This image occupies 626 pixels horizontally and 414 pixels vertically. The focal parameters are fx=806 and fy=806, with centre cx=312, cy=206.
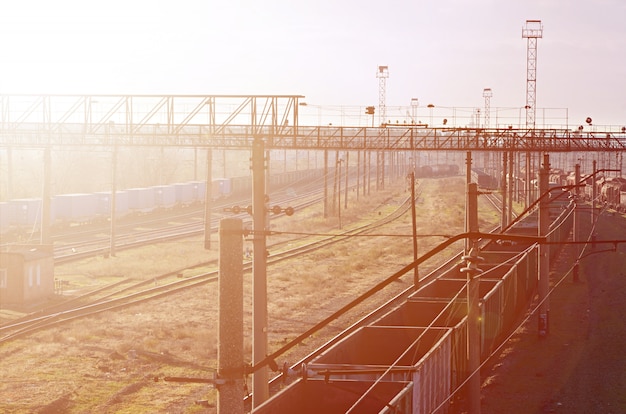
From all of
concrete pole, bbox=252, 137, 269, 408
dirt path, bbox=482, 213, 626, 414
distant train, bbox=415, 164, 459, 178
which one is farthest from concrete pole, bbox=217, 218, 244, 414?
distant train, bbox=415, 164, 459, 178

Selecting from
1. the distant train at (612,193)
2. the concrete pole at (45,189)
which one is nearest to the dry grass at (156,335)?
the concrete pole at (45,189)

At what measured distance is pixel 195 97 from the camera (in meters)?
36.4

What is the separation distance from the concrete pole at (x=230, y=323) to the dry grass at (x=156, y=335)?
33.0ft

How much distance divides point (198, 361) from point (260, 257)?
9.15 m

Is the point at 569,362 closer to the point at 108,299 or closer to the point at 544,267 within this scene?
the point at 544,267

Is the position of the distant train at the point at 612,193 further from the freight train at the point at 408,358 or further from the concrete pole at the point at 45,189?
the freight train at the point at 408,358

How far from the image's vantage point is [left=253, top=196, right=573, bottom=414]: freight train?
1394cm

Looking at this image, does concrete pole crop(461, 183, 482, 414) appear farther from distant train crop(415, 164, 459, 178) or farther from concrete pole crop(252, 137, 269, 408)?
distant train crop(415, 164, 459, 178)

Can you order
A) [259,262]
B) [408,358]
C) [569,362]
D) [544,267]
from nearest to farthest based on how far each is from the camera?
1. [259,262]
2. [408,358]
3. [569,362]
4. [544,267]

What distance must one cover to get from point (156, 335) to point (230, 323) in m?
18.5

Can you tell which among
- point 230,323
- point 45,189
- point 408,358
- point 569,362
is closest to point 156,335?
point 408,358

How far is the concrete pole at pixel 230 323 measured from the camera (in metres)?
9.73

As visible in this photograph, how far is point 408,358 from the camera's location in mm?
17359

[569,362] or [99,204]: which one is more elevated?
[99,204]
